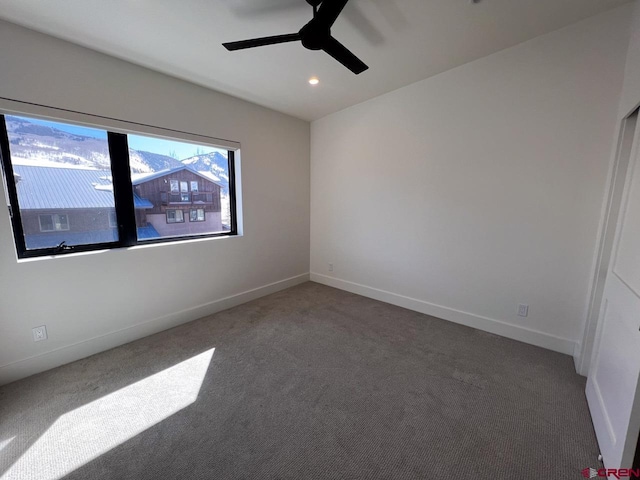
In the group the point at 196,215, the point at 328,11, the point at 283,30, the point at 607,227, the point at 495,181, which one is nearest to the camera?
the point at 328,11

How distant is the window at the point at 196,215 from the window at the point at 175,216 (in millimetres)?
102

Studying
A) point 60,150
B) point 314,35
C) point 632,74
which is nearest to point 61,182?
point 60,150

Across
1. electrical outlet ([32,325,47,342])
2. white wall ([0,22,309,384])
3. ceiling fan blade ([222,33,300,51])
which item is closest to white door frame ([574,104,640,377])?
ceiling fan blade ([222,33,300,51])

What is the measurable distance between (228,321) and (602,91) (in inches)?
154

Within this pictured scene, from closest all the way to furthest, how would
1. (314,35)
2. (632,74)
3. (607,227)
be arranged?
(314,35) → (632,74) → (607,227)

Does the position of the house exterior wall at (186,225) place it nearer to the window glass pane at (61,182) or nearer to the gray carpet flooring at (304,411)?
the window glass pane at (61,182)

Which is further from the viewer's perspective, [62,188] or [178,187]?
[178,187]

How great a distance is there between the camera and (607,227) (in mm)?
1879

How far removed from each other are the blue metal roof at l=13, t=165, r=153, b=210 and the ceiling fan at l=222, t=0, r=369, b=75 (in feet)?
5.68

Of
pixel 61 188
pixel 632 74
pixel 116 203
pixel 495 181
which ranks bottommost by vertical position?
pixel 116 203

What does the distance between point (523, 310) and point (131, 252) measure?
378 centimetres

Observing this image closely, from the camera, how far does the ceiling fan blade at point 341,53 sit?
63.8 inches

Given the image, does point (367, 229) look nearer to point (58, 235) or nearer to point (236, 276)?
point (236, 276)

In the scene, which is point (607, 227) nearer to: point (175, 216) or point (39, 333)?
point (175, 216)
